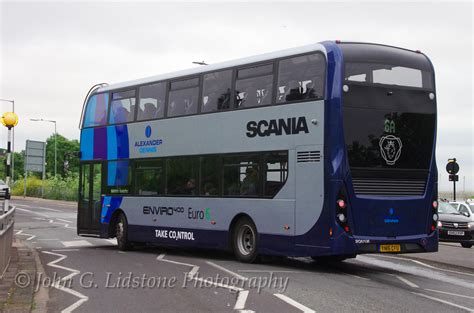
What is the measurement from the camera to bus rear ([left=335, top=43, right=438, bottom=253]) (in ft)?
42.3

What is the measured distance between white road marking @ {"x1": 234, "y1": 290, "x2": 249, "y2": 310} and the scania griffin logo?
429 centimetres

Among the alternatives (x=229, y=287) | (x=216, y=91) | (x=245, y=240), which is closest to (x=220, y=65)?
(x=216, y=91)

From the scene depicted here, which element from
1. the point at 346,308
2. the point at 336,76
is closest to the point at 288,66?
the point at 336,76

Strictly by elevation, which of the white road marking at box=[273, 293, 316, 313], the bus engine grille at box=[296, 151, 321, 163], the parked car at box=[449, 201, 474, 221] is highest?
the bus engine grille at box=[296, 151, 321, 163]

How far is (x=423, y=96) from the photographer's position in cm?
1368

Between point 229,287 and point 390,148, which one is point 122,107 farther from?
point 229,287

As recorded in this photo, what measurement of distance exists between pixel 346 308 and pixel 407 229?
4.80m

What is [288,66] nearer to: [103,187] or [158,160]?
[158,160]

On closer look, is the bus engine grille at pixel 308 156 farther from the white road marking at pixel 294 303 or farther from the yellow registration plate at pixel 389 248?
the white road marking at pixel 294 303

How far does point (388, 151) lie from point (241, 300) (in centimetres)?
496

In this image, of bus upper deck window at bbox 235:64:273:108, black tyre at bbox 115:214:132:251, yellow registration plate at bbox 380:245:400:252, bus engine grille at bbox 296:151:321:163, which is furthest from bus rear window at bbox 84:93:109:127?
yellow registration plate at bbox 380:245:400:252

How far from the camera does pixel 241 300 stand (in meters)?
9.61

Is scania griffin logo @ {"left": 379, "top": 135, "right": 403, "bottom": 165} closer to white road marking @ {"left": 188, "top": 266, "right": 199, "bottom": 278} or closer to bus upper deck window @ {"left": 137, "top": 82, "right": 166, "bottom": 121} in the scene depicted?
white road marking @ {"left": 188, "top": 266, "right": 199, "bottom": 278}

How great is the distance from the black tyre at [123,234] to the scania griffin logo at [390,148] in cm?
770
